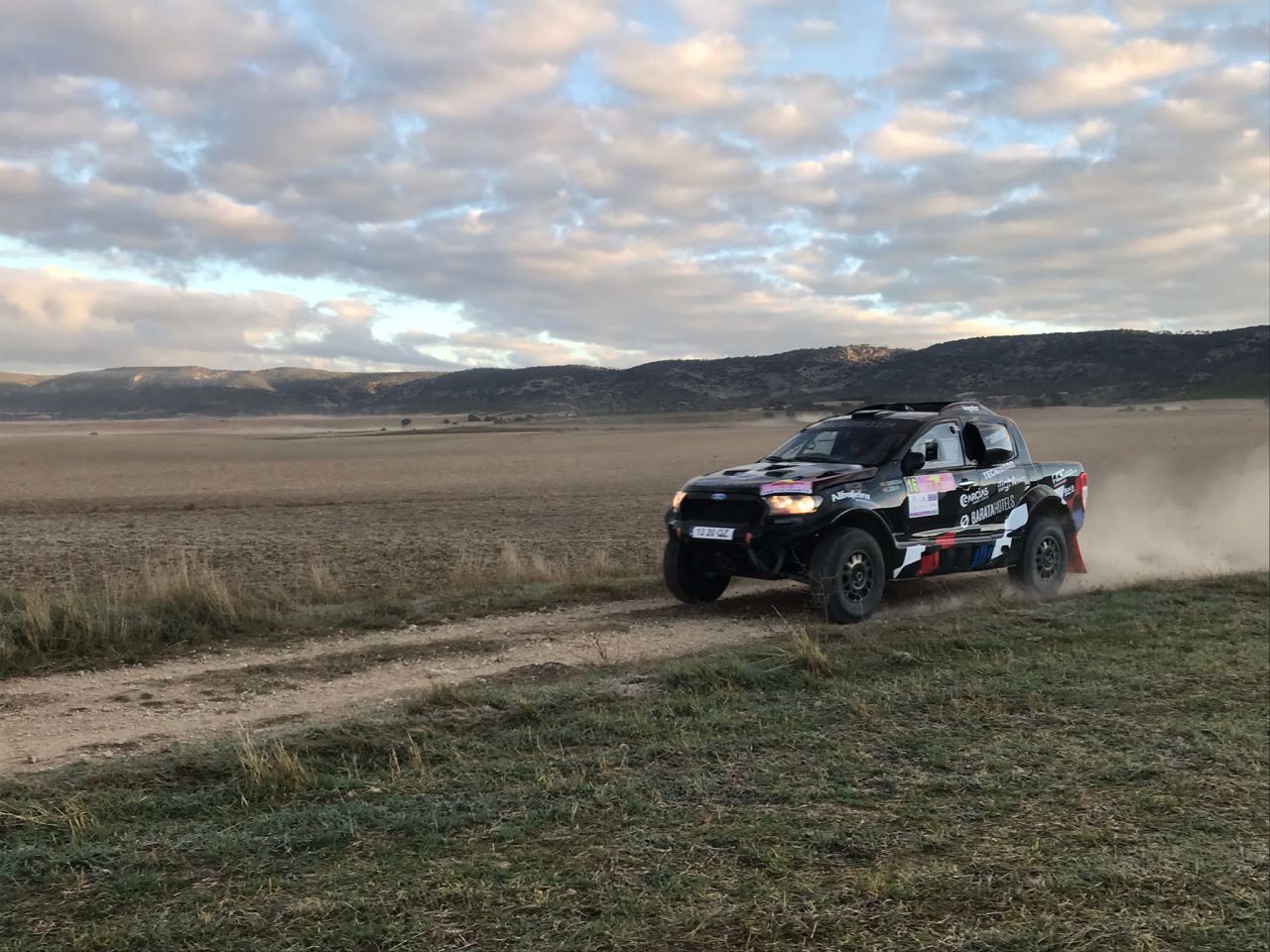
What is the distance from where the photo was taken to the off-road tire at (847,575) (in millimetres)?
9570

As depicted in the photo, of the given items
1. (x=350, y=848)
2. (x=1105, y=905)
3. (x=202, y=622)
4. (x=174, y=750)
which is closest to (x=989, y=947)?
(x=1105, y=905)

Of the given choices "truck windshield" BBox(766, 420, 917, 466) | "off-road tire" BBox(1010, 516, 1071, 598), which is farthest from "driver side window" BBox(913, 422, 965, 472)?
"off-road tire" BBox(1010, 516, 1071, 598)

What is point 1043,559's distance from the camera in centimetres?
1189

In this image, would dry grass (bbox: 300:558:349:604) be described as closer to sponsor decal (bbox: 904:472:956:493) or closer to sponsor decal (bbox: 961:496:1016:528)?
sponsor decal (bbox: 904:472:956:493)

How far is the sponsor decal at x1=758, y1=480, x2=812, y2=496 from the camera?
976 centimetres

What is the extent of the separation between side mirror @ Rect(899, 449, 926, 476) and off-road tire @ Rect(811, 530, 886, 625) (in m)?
0.90

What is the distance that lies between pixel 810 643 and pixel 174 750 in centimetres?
448

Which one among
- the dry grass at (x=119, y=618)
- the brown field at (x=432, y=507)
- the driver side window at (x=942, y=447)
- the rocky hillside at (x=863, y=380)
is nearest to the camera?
the dry grass at (x=119, y=618)

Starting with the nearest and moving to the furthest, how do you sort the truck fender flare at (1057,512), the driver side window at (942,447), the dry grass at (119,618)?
the dry grass at (119,618), the driver side window at (942,447), the truck fender flare at (1057,512)

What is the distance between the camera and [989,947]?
3486mm

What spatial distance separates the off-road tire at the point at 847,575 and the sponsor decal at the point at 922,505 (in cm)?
64

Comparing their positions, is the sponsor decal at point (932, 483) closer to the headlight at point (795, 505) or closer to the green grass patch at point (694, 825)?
the headlight at point (795, 505)

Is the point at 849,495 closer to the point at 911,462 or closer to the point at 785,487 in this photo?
the point at 785,487

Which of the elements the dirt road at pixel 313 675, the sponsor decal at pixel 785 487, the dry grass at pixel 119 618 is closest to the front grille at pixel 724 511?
the sponsor decal at pixel 785 487
